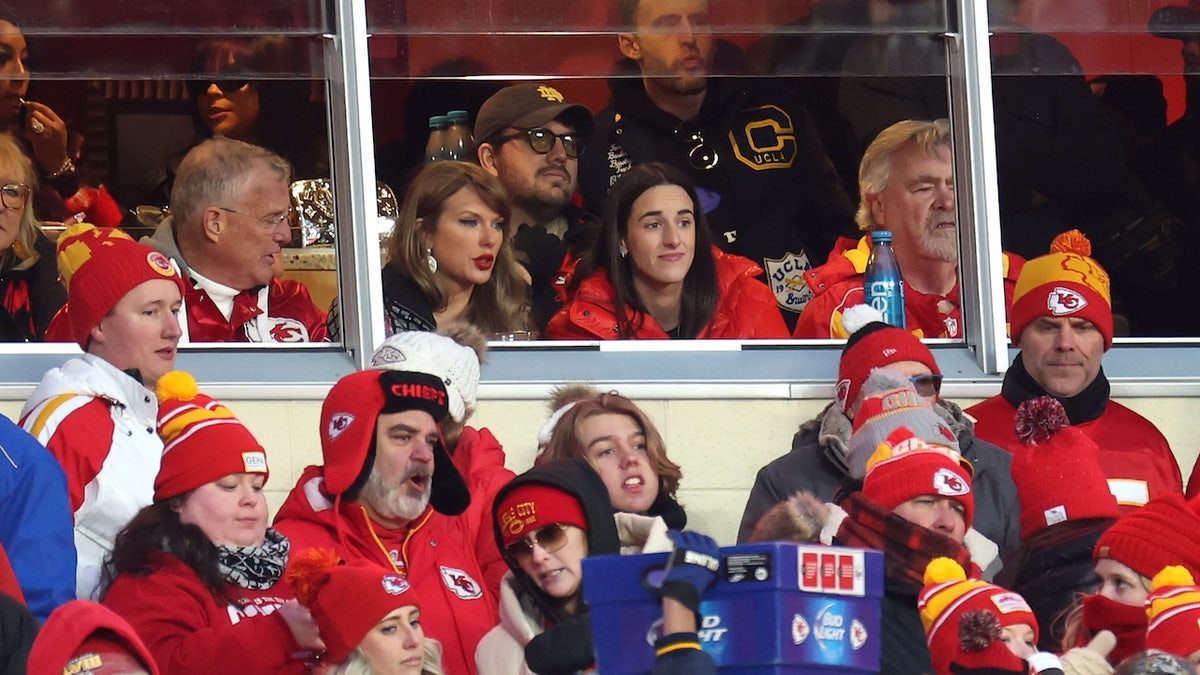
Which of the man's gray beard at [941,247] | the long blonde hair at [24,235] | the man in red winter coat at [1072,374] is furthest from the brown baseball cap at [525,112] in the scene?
the man in red winter coat at [1072,374]

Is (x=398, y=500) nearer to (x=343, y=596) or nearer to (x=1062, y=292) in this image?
(x=343, y=596)

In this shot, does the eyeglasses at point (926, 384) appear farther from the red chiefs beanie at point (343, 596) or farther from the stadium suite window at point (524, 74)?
the red chiefs beanie at point (343, 596)

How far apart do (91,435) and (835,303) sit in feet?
9.68

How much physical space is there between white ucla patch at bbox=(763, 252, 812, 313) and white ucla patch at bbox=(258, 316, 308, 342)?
1.63m

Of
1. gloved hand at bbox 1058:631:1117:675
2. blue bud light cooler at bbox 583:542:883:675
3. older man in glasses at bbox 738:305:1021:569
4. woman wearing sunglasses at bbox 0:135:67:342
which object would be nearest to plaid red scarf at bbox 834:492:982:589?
gloved hand at bbox 1058:631:1117:675

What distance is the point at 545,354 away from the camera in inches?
362

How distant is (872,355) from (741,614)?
9.11ft

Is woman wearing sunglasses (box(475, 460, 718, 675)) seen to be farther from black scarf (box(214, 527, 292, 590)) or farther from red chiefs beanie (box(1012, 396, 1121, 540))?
red chiefs beanie (box(1012, 396, 1121, 540))

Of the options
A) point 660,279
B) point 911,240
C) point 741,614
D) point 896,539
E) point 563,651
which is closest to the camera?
point 741,614

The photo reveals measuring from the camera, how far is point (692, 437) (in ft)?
30.1

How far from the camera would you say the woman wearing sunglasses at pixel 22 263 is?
875cm

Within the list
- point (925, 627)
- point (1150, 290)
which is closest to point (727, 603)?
point (925, 627)

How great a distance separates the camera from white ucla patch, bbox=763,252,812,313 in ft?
30.9

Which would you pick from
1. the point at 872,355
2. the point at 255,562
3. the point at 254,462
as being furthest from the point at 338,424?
the point at 872,355
